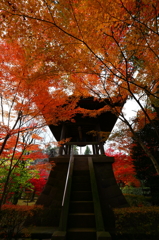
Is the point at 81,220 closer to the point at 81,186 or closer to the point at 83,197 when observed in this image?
the point at 83,197

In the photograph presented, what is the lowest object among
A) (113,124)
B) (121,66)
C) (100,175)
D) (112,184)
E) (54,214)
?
(54,214)

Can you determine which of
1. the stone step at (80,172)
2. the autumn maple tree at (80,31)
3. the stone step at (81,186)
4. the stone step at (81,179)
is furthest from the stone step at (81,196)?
the autumn maple tree at (80,31)

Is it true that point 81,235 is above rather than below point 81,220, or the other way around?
below

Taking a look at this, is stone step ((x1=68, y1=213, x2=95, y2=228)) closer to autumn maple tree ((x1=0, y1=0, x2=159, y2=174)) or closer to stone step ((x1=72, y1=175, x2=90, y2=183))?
stone step ((x1=72, y1=175, x2=90, y2=183))

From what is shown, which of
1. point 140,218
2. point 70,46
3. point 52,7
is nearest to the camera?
point 52,7

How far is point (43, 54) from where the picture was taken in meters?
3.12

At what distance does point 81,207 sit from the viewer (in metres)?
4.08

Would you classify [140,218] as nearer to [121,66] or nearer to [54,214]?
[54,214]

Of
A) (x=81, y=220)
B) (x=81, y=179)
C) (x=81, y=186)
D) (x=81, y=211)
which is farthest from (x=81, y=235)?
(x=81, y=179)

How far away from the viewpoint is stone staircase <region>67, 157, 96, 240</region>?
3211 mm

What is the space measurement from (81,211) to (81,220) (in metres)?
0.35

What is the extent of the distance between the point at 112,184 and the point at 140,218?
8.07 ft

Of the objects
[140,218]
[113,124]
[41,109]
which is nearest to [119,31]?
[41,109]

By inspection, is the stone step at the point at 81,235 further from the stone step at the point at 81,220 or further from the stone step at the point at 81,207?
the stone step at the point at 81,207
